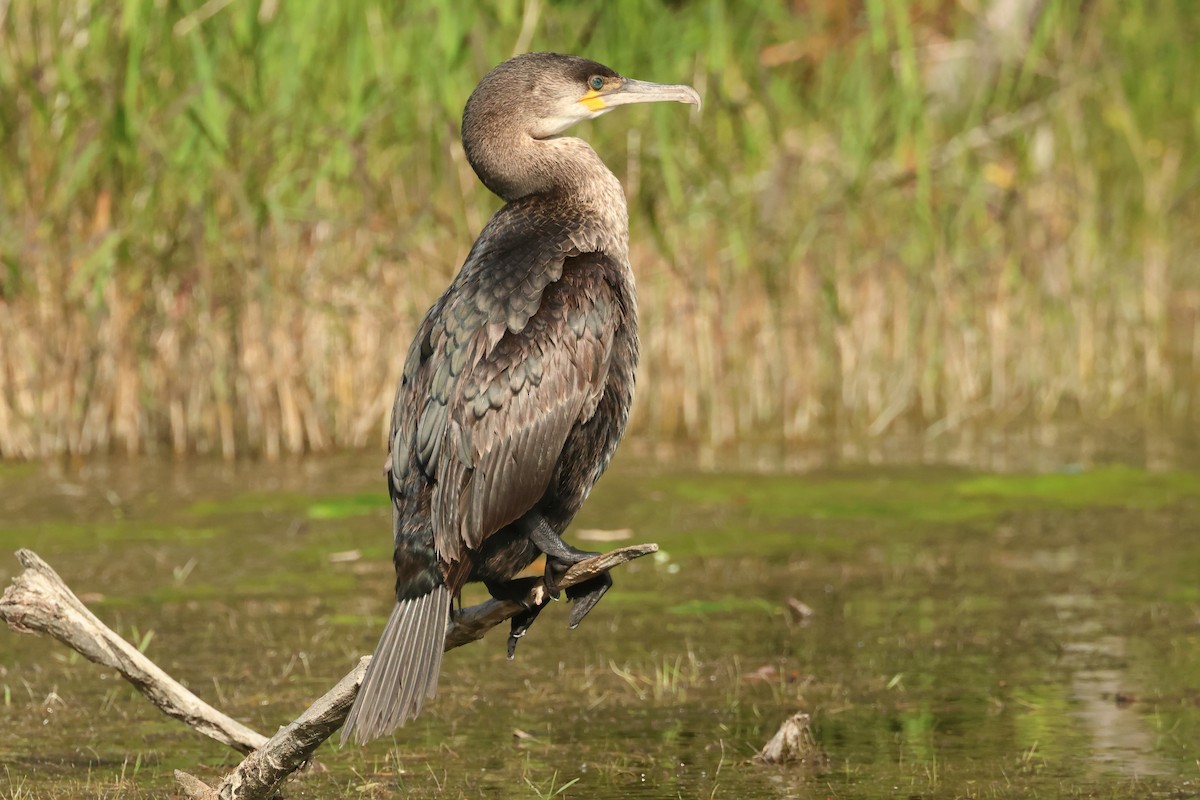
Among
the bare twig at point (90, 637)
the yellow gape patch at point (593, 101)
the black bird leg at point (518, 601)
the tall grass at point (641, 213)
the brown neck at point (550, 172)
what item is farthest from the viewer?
the tall grass at point (641, 213)

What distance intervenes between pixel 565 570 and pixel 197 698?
32.2 inches

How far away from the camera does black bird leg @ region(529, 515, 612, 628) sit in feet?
11.5

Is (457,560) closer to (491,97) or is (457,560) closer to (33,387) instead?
(491,97)

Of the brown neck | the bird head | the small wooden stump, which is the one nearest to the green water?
the small wooden stump

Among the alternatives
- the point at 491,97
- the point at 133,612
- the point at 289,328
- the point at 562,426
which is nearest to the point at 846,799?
the point at 562,426

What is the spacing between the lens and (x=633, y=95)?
4.23 meters

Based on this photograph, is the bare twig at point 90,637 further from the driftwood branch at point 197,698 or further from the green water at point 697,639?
the green water at point 697,639

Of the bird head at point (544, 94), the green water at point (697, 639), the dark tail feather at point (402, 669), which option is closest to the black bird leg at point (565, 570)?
the dark tail feather at point (402, 669)

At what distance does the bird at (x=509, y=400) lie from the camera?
11.5ft

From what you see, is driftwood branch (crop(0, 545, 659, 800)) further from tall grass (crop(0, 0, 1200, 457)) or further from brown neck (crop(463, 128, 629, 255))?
tall grass (crop(0, 0, 1200, 457))

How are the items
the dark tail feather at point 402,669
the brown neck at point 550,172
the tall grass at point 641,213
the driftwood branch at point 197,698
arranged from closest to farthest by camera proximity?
the dark tail feather at point 402,669 < the driftwood branch at point 197,698 < the brown neck at point 550,172 < the tall grass at point 641,213

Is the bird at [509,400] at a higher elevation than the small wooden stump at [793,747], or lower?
higher

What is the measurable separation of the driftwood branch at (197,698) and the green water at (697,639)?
0.87 feet

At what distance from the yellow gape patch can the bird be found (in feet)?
0.47
